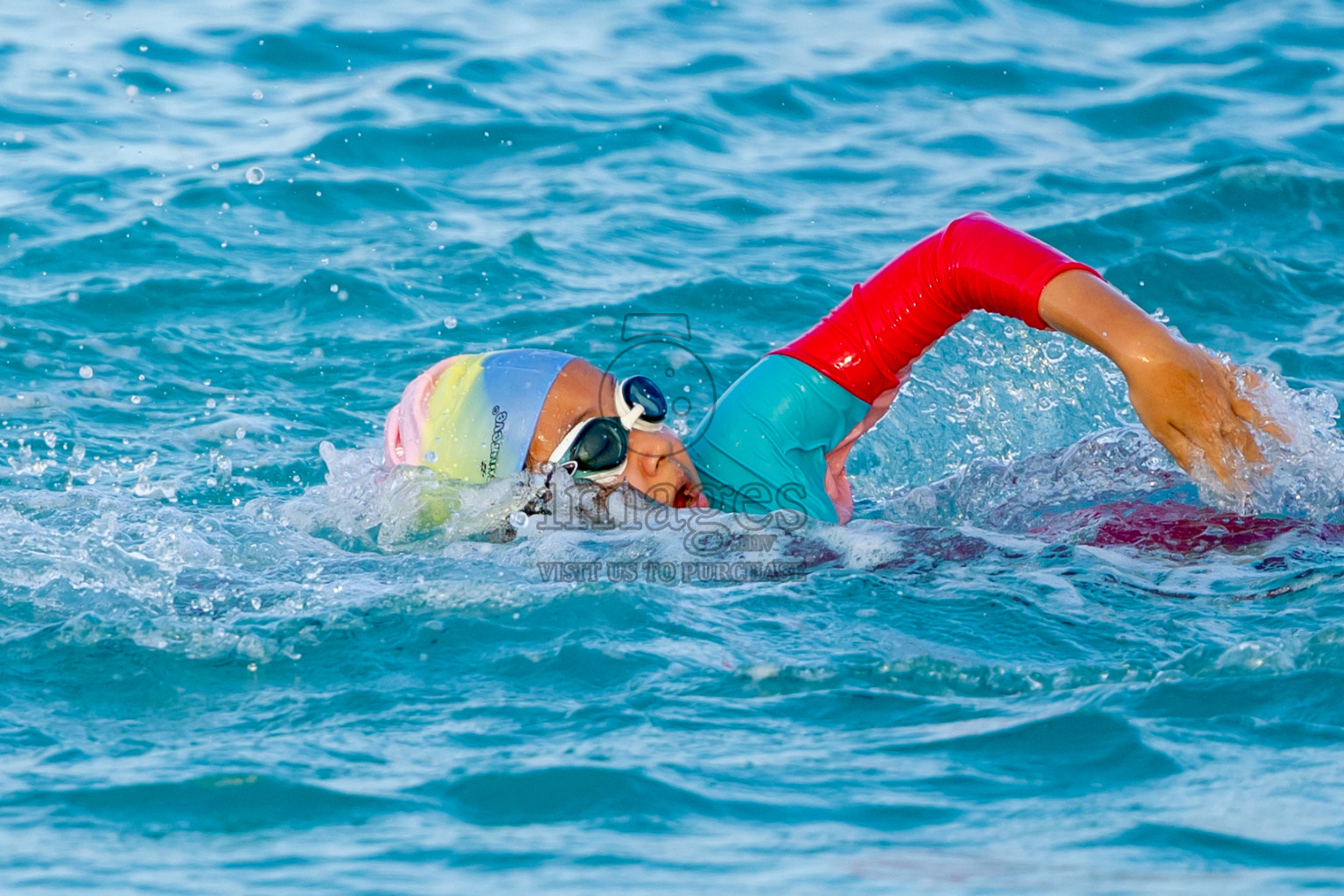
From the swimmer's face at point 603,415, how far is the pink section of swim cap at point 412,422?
0.36 metres

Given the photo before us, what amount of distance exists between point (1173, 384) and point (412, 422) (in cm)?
225

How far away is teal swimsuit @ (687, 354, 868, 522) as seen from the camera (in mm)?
4566

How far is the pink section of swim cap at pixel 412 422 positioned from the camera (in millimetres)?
4250

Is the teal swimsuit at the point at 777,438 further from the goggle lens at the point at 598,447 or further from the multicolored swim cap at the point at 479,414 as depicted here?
the multicolored swim cap at the point at 479,414

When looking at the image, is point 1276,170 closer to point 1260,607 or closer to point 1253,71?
point 1253,71

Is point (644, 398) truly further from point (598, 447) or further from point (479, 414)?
point (479, 414)

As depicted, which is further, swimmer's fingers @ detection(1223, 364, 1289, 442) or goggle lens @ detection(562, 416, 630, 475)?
goggle lens @ detection(562, 416, 630, 475)

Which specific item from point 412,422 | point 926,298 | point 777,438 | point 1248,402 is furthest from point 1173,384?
point 412,422

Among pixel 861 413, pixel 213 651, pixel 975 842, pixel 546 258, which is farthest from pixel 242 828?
pixel 546 258

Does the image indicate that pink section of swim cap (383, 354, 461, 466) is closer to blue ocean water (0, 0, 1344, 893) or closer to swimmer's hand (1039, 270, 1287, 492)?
blue ocean water (0, 0, 1344, 893)

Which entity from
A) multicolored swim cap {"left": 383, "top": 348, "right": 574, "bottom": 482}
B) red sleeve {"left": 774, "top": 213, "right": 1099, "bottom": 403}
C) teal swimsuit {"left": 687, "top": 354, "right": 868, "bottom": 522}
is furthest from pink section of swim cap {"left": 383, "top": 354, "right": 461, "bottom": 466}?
red sleeve {"left": 774, "top": 213, "right": 1099, "bottom": 403}

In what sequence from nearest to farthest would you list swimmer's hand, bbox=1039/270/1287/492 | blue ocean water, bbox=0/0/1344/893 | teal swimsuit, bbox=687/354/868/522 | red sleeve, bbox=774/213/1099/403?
blue ocean water, bbox=0/0/1344/893, swimmer's hand, bbox=1039/270/1287/492, red sleeve, bbox=774/213/1099/403, teal swimsuit, bbox=687/354/868/522

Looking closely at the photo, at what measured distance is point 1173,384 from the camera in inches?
150

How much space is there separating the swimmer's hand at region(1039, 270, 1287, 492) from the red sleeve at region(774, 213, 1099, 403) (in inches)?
6.5
